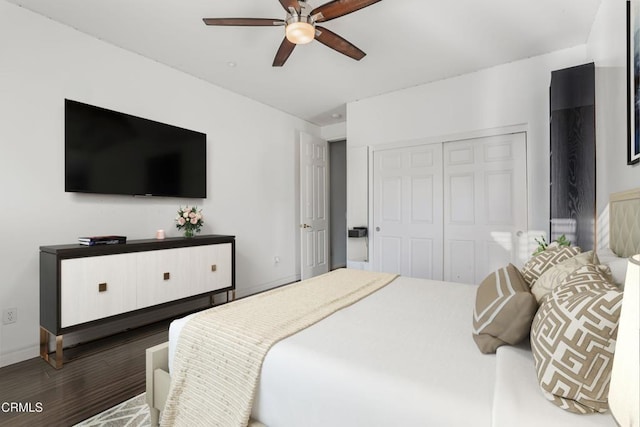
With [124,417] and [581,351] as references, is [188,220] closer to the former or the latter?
[124,417]

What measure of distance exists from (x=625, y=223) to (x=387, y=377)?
1.62m

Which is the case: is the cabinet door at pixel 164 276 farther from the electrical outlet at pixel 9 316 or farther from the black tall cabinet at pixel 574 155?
the black tall cabinet at pixel 574 155

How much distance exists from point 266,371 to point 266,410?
0.14m

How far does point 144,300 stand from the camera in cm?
258

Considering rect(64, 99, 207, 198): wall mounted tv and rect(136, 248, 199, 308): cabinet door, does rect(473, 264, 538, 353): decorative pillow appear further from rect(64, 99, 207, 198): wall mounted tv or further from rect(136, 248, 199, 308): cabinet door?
rect(64, 99, 207, 198): wall mounted tv

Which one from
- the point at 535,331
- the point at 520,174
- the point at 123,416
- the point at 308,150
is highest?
the point at 308,150

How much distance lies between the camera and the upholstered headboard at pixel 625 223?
4.81 feet

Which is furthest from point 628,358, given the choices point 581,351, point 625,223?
point 625,223

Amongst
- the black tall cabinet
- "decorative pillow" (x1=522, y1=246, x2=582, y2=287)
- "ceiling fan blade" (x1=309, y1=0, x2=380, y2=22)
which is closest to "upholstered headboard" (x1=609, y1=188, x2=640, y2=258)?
"decorative pillow" (x1=522, y1=246, x2=582, y2=287)

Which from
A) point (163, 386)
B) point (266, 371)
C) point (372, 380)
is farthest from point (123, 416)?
point (372, 380)

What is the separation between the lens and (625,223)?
5.26 ft

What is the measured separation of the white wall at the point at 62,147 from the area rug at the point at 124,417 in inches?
48.6

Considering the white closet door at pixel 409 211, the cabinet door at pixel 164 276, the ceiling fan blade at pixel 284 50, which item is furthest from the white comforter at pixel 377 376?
the white closet door at pixel 409 211

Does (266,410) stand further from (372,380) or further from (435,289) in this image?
(435,289)
